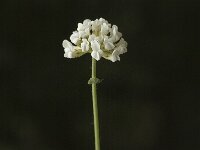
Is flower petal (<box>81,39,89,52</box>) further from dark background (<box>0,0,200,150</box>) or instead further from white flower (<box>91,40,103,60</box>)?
dark background (<box>0,0,200,150</box>)

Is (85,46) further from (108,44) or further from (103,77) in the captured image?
(103,77)

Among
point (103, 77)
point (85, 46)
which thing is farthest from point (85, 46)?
point (103, 77)

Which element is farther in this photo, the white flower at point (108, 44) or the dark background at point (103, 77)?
the dark background at point (103, 77)

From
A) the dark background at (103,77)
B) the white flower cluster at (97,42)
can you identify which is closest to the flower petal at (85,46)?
the white flower cluster at (97,42)

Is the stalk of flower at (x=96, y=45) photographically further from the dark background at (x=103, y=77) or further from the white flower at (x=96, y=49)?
the dark background at (x=103, y=77)

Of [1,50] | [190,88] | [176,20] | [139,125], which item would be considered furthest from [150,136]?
[1,50]

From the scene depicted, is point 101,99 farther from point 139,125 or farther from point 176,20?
point 176,20

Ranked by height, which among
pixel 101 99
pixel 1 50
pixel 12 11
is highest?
pixel 12 11
